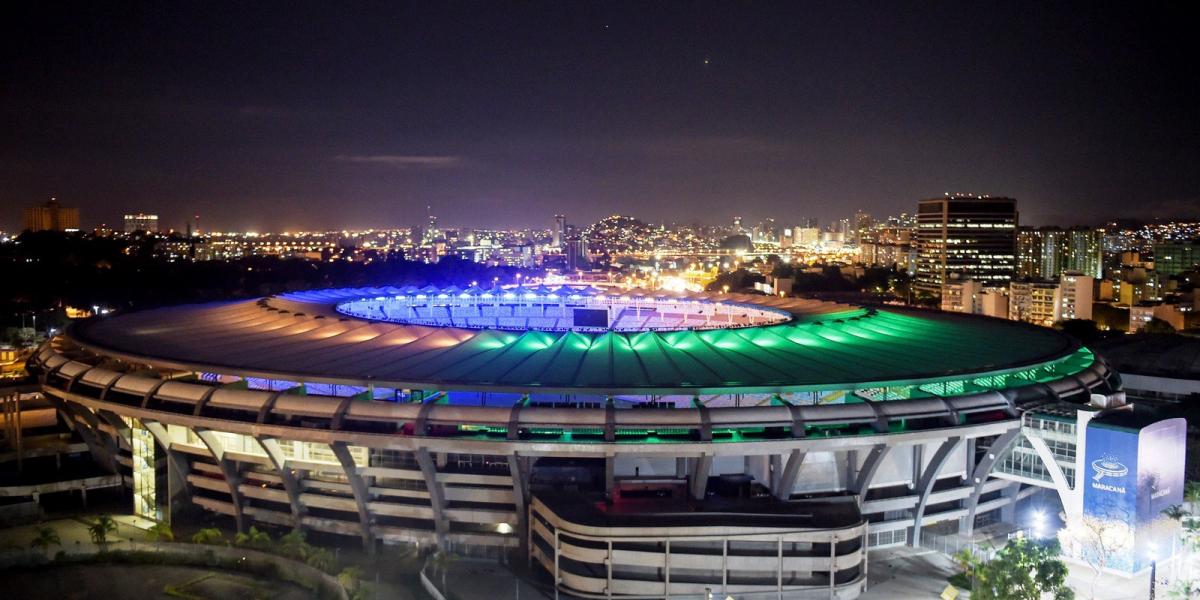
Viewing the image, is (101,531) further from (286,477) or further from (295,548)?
(295,548)

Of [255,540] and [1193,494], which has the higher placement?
[1193,494]

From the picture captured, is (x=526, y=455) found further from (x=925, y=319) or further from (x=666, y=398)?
(x=925, y=319)

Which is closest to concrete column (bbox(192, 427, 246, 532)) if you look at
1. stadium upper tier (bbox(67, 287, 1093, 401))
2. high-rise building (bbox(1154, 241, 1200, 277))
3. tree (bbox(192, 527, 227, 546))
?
tree (bbox(192, 527, 227, 546))

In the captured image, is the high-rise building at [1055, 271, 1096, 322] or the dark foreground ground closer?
the dark foreground ground

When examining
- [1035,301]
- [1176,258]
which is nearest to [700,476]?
[1035,301]

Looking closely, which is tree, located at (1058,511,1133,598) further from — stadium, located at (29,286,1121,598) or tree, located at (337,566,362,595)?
tree, located at (337,566,362,595)
